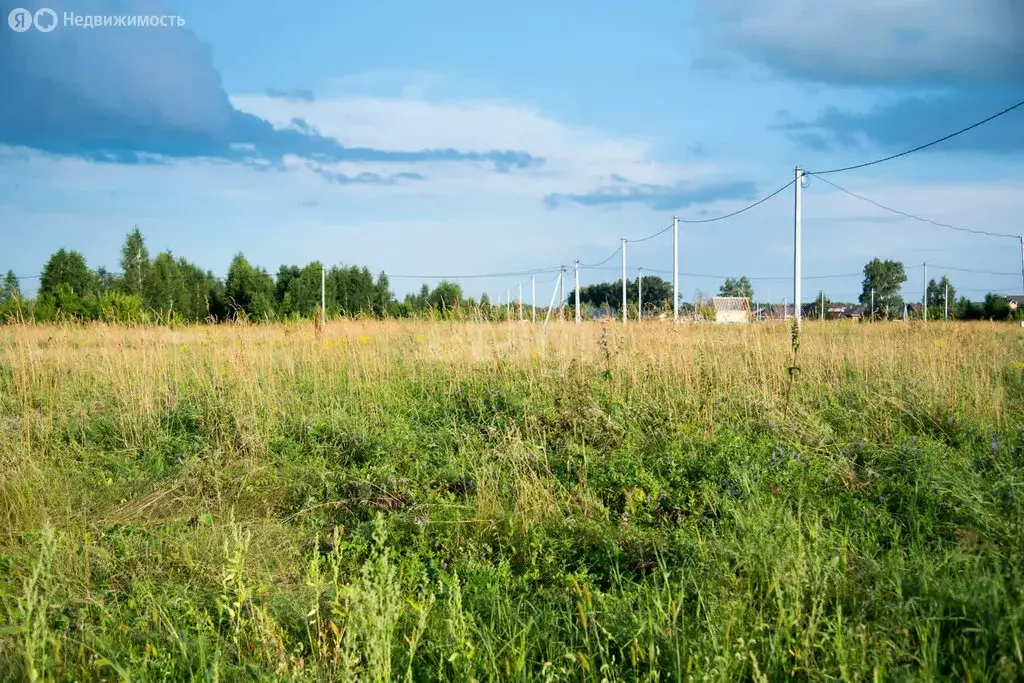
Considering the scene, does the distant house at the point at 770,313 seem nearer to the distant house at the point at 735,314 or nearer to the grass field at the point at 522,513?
the distant house at the point at 735,314

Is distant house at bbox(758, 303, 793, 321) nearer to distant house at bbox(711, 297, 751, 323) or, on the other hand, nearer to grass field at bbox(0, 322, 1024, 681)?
distant house at bbox(711, 297, 751, 323)

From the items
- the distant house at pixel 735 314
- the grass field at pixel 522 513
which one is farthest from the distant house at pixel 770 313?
the grass field at pixel 522 513

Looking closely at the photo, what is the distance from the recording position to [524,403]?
6203 millimetres

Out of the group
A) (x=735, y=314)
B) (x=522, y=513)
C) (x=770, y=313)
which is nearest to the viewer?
(x=522, y=513)

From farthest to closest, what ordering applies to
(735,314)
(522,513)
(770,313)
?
(770,313)
(735,314)
(522,513)

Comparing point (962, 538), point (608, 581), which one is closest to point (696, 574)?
point (608, 581)

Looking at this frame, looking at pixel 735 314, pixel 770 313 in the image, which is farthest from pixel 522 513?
pixel 770 313

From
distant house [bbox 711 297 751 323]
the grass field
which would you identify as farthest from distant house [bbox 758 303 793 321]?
the grass field

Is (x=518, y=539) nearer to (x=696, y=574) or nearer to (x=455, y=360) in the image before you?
(x=696, y=574)

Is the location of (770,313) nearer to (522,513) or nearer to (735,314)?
(735,314)

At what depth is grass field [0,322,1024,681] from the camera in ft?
9.07

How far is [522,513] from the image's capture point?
4.27 meters

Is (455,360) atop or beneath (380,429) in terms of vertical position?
Answer: atop

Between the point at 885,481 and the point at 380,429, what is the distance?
13.0 feet
